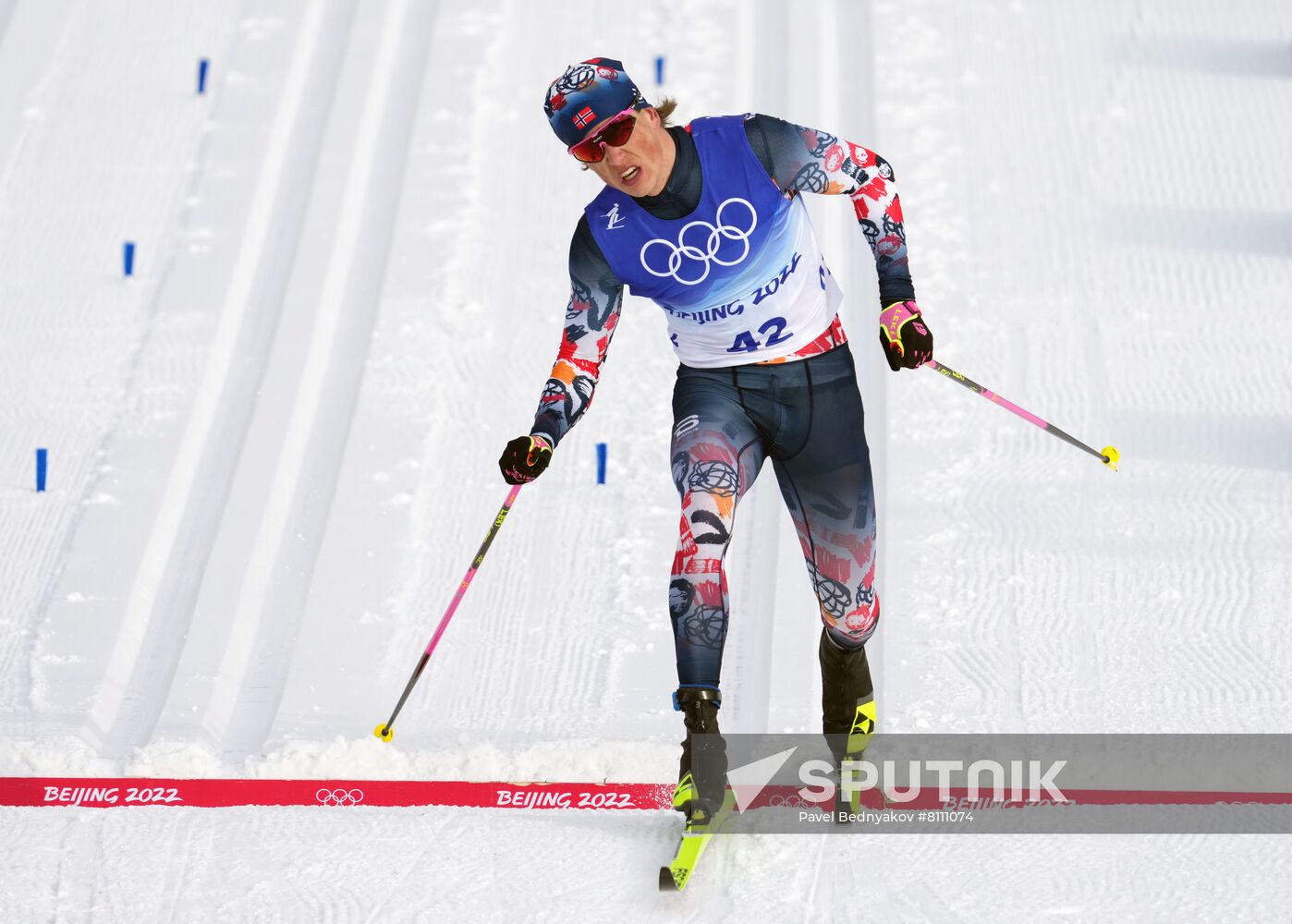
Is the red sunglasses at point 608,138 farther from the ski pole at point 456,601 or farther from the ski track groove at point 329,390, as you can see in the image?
the ski track groove at point 329,390

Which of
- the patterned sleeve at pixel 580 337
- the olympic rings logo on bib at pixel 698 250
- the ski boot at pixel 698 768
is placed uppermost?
the olympic rings logo on bib at pixel 698 250

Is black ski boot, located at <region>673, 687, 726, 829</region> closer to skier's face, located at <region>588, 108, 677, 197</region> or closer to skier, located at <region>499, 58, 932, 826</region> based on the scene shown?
skier, located at <region>499, 58, 932, 826</region>

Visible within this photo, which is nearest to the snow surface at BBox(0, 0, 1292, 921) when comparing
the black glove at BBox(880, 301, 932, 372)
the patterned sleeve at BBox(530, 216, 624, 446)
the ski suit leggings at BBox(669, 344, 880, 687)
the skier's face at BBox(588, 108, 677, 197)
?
the ski suit leggings at BBox(669, 344, 880, 687)

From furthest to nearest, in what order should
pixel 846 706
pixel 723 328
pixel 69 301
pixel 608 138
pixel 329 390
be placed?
1. pixel 69 301
2. pixel 329 390
3. pixel 846 706
4. pixel 723 328
5. pixel 608 138

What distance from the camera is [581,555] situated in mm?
5535

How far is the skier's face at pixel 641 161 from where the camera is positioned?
11.6ft

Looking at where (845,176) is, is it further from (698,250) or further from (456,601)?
(456,601)

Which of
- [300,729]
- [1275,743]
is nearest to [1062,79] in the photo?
[1275,743]

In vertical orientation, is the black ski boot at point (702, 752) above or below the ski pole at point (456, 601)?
below

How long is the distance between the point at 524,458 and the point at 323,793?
1.18 meters

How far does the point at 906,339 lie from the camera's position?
3.72 metres

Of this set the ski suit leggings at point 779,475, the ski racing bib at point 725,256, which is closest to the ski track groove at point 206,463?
the ski suit leggings at point 779,475

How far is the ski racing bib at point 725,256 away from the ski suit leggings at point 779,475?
0.26 feet

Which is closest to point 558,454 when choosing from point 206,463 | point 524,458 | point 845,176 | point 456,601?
point 206,463
